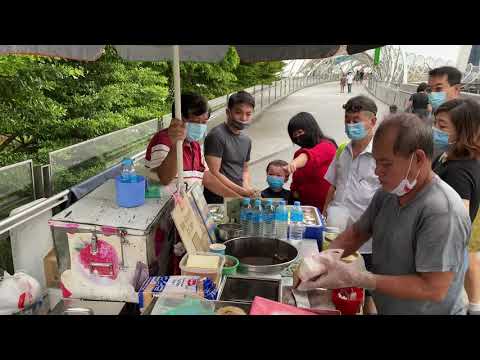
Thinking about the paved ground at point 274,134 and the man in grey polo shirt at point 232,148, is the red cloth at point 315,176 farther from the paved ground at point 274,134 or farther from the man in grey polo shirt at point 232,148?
the paved ground at point 274,134

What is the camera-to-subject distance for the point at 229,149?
13.7 ft

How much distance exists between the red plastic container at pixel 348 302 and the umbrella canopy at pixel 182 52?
3.99ft

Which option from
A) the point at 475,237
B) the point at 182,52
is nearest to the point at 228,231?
the point at 475,237

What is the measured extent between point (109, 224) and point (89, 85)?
7.71 m

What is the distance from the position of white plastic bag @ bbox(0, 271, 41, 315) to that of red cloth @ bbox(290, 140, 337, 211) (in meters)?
2.65

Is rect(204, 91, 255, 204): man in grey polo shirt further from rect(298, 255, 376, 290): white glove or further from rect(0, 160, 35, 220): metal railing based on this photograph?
rect(298, 255, 376, 290): white glove

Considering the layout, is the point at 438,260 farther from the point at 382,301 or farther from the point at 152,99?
the point at 152,99

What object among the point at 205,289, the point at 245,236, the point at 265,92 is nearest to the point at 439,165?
the point at 245,236

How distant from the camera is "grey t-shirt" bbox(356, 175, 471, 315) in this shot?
1673 millimetres

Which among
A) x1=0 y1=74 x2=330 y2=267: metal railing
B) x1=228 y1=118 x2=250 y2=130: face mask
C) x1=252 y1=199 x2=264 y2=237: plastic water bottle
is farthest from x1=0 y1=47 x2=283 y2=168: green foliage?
x1=252 y1=199 x2=264 y2=237: plastic water bottle

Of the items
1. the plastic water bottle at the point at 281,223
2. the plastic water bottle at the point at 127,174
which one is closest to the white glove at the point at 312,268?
the plastic water bottle at the point at 281,223

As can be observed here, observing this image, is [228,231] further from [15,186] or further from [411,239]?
[15,186]

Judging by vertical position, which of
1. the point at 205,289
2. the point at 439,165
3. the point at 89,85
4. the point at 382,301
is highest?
the point at 89,85

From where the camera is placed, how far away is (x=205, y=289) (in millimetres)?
1926
